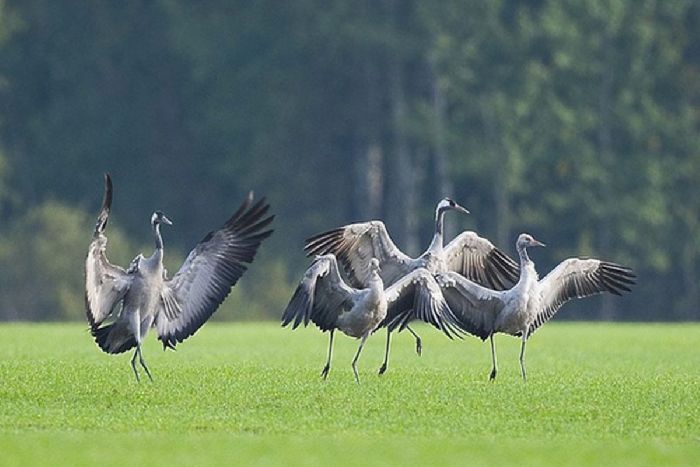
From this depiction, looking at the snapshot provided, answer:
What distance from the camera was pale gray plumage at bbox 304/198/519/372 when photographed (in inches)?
886

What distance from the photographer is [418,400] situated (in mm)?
18172

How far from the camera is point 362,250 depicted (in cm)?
2289

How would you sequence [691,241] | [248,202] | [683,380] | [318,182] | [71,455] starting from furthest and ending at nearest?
1. [318,182]
2. [691,241]
3. [683,380]
4. [248,202]
5. [71,455]

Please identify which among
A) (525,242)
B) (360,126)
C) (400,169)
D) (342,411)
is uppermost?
(360,126)

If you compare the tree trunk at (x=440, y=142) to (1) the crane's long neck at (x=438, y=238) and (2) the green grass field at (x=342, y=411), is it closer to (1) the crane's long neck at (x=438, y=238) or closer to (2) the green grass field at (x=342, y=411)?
(2) the green grass field at (x=342, y=411)

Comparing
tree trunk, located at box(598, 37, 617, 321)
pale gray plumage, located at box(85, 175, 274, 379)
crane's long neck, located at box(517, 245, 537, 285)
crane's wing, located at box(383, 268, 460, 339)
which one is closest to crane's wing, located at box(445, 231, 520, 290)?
crane's long neck, located at box(517, 245, 537, 285)

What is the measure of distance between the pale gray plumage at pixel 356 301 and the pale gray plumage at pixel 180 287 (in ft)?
2.33

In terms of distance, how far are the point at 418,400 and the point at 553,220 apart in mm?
37712

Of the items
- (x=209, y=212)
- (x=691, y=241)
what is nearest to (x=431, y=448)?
(x=691, y=241)

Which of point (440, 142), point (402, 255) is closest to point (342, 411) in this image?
point (402, 255)

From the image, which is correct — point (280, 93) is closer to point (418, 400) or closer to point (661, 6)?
point (661, 6)

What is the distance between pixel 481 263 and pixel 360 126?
33243 mm

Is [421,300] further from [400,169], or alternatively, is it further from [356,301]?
[400,169]

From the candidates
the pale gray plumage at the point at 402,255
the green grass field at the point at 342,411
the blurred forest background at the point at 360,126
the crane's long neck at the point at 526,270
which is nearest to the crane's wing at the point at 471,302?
the crane's long neck at the point at 526,270
